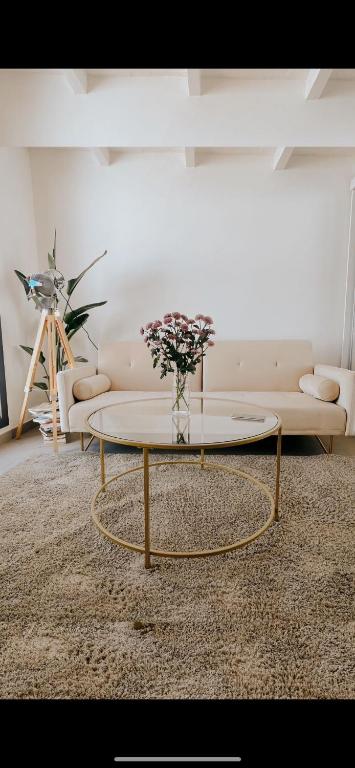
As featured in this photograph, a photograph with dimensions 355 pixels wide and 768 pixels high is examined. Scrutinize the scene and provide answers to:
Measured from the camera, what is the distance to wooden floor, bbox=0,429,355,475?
287cm

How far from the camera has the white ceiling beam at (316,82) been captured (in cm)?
232

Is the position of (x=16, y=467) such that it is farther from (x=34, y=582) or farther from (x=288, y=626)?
(x=288, y=626)

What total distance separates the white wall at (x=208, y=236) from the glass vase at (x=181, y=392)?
172 centimetres

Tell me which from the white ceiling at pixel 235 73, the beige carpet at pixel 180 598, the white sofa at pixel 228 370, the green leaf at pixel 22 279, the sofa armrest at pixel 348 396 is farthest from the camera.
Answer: the green leaf at pixel 22 279

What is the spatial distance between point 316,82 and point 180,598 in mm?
2771

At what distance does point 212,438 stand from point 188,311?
2.26 metres

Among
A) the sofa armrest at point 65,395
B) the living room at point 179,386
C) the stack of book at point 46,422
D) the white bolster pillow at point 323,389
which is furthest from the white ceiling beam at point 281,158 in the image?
the stack of book at point 46,422

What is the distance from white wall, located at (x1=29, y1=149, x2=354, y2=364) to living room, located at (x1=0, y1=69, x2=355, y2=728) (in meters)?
0.02

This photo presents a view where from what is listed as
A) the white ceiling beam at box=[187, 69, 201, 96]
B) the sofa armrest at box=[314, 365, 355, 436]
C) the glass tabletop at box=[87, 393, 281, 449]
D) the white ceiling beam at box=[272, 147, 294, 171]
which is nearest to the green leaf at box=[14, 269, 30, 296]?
the glass tabletop at box=[87, 393, 281, 449]

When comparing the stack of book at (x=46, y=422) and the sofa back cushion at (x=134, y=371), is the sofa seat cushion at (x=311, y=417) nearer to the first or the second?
the sofa back cushion at (x=134, y=371)

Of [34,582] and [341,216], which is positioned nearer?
[34,582]

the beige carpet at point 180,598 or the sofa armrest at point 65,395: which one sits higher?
the sofa armrest at point 65,395
